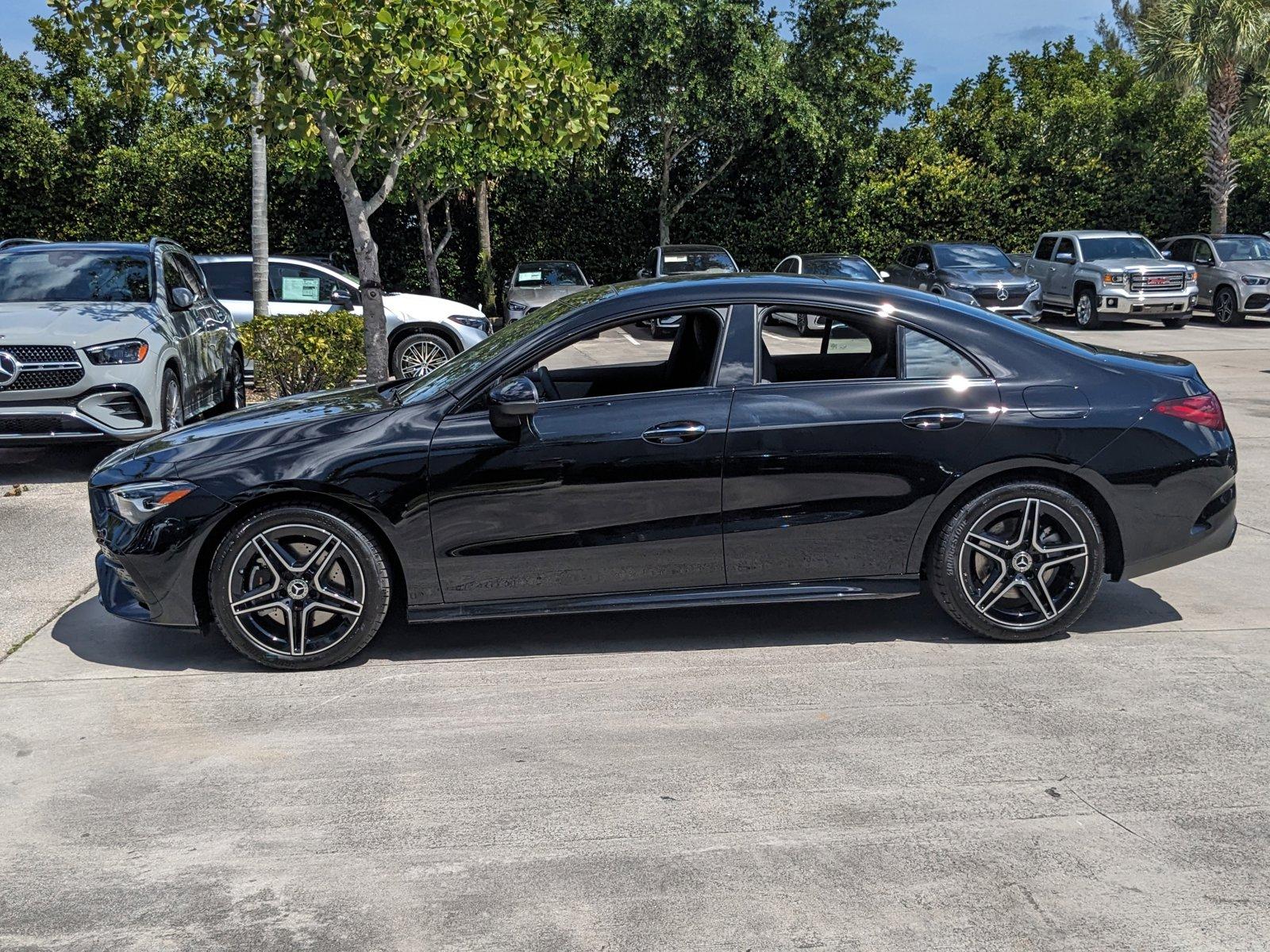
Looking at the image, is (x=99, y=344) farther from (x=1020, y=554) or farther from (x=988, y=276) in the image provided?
(x=988, y=276)

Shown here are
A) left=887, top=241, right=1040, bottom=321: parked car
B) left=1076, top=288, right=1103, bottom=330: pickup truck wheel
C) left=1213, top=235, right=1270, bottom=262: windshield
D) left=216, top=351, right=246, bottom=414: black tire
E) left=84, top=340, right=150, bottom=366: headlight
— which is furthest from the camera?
left=1213, top=235, right=1270, bottom=262: windshield

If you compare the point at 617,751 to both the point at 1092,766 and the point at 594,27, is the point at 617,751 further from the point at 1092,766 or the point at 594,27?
the point at 594,27

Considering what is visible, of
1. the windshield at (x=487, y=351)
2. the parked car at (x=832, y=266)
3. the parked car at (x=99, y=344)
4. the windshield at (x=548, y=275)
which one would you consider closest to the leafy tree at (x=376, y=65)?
the parked car at (x=99, y=344)

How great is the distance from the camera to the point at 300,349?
13.4 m

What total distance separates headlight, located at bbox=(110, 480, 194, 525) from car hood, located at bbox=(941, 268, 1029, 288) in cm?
2045

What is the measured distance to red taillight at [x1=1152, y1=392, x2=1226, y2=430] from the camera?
5660mm

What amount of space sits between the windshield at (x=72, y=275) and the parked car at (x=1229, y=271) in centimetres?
2084

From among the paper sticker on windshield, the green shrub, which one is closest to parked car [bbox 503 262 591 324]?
the paper sticker on windshield

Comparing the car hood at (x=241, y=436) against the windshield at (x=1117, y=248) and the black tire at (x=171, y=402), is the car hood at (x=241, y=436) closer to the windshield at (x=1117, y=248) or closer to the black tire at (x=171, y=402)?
the black tire at (x=171, y=402)

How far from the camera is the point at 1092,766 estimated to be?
435 centimetres

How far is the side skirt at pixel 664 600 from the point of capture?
5457 mm

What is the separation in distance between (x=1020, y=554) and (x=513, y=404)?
2.21 meters

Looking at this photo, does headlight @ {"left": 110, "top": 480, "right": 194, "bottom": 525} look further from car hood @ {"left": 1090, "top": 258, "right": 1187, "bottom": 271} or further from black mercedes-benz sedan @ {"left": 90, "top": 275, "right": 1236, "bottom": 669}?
car hood @ {"left": 1090, "top": 258, "right": 1187, "bottom": 271}

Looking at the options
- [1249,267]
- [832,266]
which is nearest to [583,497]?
[832,266]
